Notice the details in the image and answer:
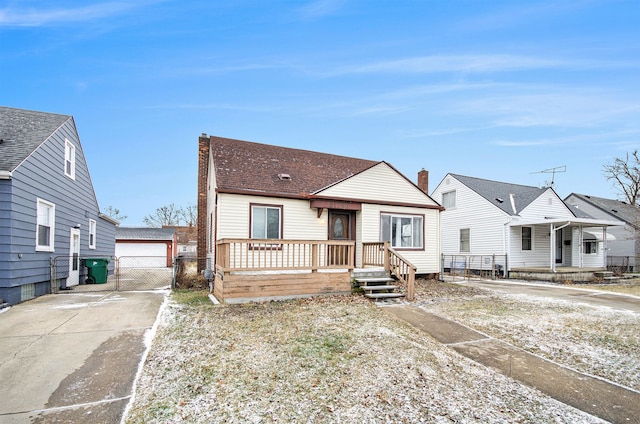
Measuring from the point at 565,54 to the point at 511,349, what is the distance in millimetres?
13477

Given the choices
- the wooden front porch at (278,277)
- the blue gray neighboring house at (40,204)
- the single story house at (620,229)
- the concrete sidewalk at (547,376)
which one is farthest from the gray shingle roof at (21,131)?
the single story house at (620,229)

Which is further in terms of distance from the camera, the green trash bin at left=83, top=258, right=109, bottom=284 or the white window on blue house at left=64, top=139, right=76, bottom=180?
the green trash bin at left=83, top=258, right=109, bottom=284

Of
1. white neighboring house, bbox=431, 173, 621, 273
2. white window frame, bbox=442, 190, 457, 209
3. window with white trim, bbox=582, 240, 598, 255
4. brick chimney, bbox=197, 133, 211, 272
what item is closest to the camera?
brick chimney, bbox=197, 133, 211, 272

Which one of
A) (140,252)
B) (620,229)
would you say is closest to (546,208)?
(620,229)

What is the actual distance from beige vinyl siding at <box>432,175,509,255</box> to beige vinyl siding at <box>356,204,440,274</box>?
660 cm

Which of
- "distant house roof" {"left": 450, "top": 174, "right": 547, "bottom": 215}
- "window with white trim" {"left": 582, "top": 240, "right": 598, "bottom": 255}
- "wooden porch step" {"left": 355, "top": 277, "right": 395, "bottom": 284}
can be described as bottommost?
"wooden porch step" {"left": 355, "top": 277, "right": 395, "bottom": 284}

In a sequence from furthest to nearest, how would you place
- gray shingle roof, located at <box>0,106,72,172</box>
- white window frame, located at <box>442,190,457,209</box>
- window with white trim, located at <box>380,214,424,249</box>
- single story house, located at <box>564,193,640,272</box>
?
single story house, located at <box>564,193,640,272</box>
white window frame, located at <box>442,190,457,209</box>
window with white trim, located at <box>380,214,424,249</box>
gray shingle roof, located at <box>0,106,72,172</box>

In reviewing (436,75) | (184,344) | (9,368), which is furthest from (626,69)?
(9,368)

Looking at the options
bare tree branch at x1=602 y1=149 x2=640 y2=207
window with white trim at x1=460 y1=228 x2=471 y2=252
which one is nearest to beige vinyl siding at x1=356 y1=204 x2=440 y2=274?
window with white trim at x1=460 y1=228 x2=471 y2=252

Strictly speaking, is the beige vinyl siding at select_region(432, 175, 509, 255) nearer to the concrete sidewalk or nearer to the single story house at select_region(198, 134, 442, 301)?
the single story house at select_region(198, 134, 442, 301)

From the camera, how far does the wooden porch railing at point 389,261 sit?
32.2ft

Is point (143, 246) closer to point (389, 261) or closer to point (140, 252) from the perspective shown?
point (140, 252)

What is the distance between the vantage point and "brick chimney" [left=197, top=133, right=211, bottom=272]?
14.1 metres

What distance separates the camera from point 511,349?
5543 millimetres
